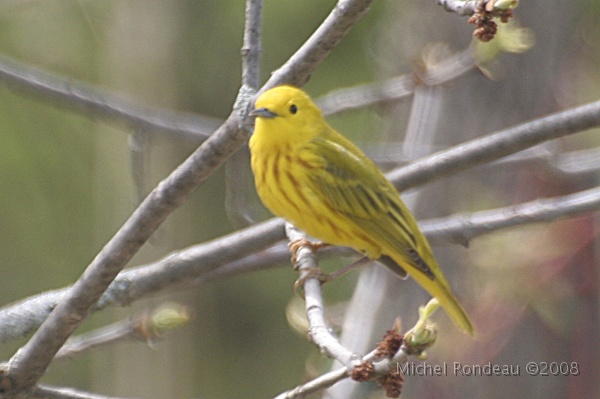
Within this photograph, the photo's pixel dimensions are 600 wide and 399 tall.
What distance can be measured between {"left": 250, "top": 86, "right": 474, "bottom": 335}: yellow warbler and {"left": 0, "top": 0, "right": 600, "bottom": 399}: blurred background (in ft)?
1.43

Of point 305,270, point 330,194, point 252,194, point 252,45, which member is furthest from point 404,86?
point 252,194

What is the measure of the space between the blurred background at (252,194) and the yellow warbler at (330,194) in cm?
44

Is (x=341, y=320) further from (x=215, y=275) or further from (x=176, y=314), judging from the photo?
(x=176, y=314)

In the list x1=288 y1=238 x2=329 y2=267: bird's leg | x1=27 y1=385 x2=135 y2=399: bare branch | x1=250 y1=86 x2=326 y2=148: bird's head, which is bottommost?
x1=27 y1=385 x2=135 y2=399: bare branch

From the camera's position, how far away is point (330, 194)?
3406 mm

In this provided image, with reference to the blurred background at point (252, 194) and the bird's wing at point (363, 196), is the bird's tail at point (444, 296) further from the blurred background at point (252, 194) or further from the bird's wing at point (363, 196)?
the blurred background at point (252, 194)

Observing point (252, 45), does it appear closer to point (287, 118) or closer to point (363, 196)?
point (287, 118)

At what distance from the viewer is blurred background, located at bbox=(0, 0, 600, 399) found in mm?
4387

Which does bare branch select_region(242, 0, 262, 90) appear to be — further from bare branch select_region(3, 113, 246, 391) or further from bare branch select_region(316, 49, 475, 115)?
bare branch select_region(316, 49, 475, 115)

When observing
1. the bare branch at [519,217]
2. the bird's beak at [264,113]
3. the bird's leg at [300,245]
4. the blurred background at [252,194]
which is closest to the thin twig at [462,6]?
the bare branch at [519,217]

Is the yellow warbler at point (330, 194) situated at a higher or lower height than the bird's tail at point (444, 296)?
higher

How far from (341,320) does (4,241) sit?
512cm

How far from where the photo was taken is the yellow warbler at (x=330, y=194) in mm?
3301

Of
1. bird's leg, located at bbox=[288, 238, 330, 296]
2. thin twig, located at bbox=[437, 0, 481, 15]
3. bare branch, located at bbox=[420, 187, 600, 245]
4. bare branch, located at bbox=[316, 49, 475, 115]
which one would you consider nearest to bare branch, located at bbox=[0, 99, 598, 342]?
bare branch, located at bbox=[420, 187, 600, 245]
